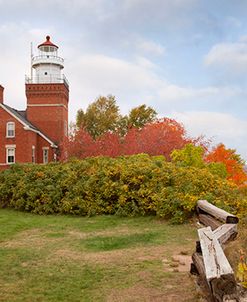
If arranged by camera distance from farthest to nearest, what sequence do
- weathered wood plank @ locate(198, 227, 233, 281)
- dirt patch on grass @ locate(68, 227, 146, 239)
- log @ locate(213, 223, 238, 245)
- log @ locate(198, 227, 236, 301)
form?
dirt patch on grass @ locate(68, 227, 146, 239) < log @ locate(213, 223, 238, 245) < weathered wood plank @ locate(198, 227, 233, 281) < log @ locate(198, 227, 236, 301)

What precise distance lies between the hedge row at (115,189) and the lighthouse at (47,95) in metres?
27.2

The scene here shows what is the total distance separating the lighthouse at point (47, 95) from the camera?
1715 inches

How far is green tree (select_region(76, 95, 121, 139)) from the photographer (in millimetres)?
51178

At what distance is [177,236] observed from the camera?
1002cm

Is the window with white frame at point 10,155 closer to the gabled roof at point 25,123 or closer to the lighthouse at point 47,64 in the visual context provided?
the gabled roof at point 25,123

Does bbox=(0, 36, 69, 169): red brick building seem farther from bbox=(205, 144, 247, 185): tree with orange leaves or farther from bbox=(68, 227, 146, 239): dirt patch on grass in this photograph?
bbox=(68, 227, 146, 239): dirt patch on grass

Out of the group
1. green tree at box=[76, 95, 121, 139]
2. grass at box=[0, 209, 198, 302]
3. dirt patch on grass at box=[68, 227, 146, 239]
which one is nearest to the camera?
grass at box=[0, 209, 198, 302]

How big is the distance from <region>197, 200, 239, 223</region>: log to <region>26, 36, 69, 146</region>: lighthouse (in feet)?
110

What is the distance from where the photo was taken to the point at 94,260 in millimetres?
8055

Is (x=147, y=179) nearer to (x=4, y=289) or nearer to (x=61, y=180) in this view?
(x=61, y=180)

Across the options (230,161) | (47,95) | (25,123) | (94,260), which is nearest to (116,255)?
(94,260)

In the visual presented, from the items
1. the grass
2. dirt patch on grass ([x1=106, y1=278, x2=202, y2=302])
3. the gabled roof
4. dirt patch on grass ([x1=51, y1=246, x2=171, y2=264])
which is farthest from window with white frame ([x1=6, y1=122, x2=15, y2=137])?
dirt patch on grass ([x1=106, y1=278, x2=202, y2=302])

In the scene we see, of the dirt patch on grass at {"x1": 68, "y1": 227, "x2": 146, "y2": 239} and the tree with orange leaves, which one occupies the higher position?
the tree with orange leaves

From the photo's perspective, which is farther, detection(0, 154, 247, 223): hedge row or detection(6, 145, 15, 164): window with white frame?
detection(6, 145, 15, 164): window with white frame
